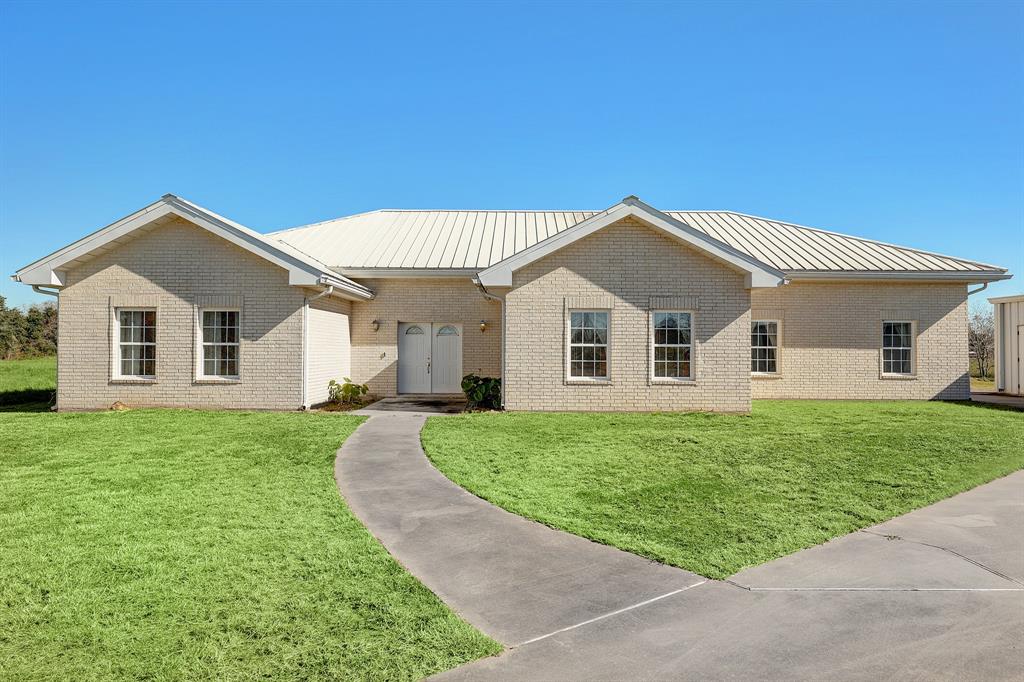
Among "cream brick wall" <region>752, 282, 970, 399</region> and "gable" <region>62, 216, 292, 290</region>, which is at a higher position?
"gable" <region>62, 216, 292, 290</region>

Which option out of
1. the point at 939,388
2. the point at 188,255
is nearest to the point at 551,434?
the point at 188,255

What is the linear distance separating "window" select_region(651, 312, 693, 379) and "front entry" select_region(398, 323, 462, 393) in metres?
5.99

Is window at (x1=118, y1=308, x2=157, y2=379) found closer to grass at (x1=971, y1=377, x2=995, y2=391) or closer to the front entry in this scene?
the front entry

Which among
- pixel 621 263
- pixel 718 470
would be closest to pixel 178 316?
pixel 621 263

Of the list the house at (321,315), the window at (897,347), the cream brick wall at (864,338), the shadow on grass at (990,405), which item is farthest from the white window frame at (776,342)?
the shadow on grass at (990,405)

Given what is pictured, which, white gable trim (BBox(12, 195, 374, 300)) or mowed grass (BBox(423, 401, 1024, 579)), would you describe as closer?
mowed grass (BBox(423, 401, 1024, 579))

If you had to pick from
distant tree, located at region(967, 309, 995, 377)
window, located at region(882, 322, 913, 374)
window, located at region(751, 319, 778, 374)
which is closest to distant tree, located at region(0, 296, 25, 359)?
window, located at region(751, 319, 778, 374)

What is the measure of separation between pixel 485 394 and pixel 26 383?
16834 millimetres

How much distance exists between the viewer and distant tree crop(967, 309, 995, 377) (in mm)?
30281

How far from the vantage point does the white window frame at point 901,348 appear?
16.3 meters

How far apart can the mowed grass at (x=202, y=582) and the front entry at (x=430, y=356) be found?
8564mm

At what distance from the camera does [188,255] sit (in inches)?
542

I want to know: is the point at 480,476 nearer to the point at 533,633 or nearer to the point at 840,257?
the point at 533,633

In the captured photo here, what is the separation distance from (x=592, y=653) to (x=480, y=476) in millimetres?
4316
